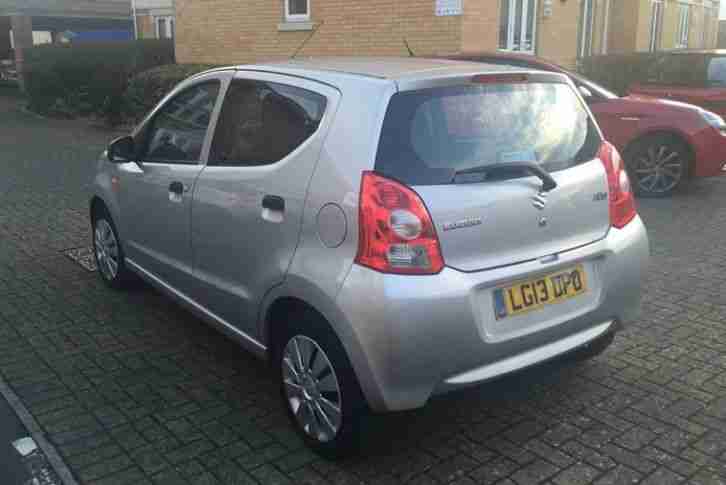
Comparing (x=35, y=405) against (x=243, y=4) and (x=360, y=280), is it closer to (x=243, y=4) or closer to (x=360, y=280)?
(x=360, y=280)

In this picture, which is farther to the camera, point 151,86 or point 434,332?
point 151,86

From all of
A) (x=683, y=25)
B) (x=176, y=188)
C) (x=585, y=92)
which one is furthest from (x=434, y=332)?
(x=683, y=25)

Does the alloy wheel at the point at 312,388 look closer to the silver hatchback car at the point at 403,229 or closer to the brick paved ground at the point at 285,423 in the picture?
the silver hatchback car at the point at 403,229

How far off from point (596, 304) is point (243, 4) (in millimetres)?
12689

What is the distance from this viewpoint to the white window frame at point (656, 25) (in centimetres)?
2136

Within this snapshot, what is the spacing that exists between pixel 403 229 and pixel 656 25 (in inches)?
854

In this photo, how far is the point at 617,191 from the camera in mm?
3539

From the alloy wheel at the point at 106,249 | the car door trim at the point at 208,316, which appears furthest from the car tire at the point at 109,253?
the car door trim at the point at 208,316

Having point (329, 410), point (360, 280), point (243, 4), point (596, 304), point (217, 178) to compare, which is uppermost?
point (243, 4)

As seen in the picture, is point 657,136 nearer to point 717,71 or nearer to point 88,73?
point 717,71

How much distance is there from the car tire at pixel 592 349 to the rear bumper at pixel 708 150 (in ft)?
17.9

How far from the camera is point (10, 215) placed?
7.88 metres

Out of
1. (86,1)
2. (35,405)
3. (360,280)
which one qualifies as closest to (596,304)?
(360,280)

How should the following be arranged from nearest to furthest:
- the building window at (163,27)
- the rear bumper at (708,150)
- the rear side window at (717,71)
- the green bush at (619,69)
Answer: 1. the rear bumper at (708,150)
2. the rear side window at (717,71)
3. the green bush at (619,69)
4. the building window at (163,27)
